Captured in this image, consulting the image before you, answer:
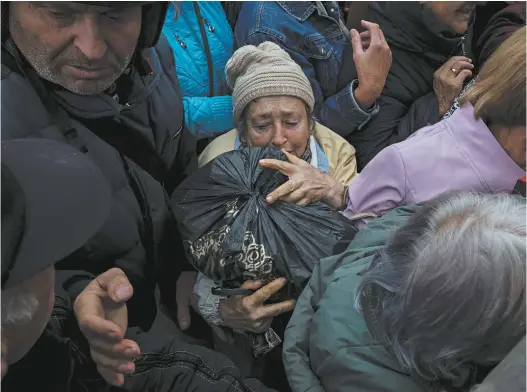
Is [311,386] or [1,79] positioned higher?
[1,79]

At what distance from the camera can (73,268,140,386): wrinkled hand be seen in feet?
3.80

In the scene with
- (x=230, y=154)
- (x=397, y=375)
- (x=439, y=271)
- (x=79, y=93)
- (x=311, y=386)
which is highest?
(x=79, y=93)

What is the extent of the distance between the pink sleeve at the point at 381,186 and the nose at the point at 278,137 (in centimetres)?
43

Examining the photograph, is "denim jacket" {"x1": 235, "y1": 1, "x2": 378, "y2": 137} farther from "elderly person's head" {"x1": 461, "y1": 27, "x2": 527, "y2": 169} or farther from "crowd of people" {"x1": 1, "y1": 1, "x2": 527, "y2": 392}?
"elderly person's head" {"x1": 461, "y1": 27, "x2": 527, "y2": 169}

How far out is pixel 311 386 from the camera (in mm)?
1212

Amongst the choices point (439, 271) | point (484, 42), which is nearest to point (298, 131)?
point (484, 42)

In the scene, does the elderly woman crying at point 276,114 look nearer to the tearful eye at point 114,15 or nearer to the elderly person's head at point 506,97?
the elderly person's head at point 506,97

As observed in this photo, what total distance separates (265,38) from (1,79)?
1.18 metres

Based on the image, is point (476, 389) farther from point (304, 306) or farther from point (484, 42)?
point (484, 42)

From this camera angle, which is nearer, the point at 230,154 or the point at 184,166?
the point at 230,154

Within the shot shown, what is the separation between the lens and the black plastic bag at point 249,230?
1.50m

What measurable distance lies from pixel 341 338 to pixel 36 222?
0.65 meters

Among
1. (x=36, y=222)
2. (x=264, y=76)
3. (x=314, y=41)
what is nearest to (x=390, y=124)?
(x=314, y=41)

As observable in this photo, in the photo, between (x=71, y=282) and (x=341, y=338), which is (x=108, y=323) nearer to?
(x=71, y=282)
